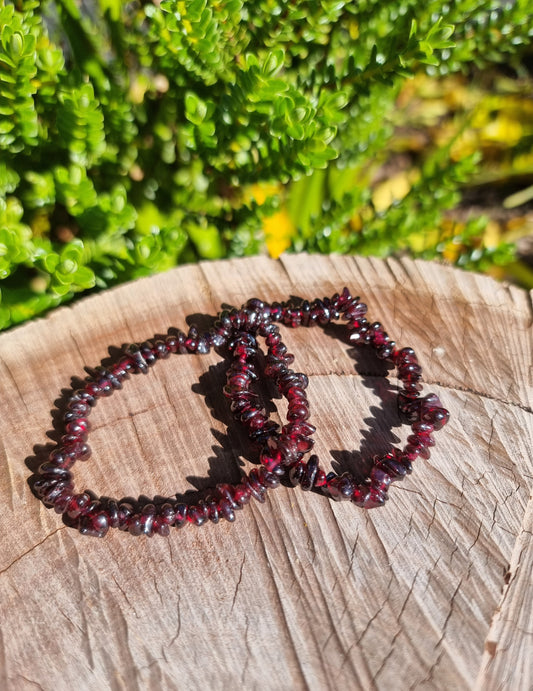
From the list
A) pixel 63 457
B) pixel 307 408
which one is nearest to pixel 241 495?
pixel 307 408

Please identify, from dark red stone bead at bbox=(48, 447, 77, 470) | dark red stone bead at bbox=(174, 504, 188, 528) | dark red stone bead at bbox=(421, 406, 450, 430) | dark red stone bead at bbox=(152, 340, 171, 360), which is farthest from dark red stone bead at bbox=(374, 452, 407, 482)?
dark red stone bead at bbox=(48, 447, 77, 470)

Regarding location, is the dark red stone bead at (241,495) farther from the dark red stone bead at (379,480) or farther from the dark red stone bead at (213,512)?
the dark red stone bead at (379,480)

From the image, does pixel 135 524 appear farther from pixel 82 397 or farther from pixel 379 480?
pixel 379 480

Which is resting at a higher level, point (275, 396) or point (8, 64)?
point (8, 64)

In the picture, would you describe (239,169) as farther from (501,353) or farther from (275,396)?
(501,353)

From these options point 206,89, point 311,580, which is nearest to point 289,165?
point 206,89

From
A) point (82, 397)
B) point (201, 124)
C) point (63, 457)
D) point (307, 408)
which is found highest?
point (201, 124)

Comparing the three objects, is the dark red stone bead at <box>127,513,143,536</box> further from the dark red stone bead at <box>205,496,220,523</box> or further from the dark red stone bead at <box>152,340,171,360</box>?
the dark red stone bead at <box>152,340,171,360</box>
